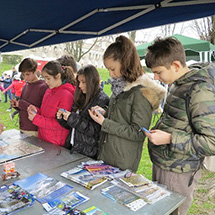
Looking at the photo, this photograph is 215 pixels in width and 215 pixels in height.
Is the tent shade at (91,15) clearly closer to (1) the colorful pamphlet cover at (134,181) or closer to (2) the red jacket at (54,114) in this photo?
(2) the red jacket at (54,114)

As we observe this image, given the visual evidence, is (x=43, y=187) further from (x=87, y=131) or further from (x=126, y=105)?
(x=126, y=105)

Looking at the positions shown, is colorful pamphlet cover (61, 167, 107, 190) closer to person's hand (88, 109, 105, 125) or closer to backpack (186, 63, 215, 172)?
person's hand (88, 109, 105, 125)

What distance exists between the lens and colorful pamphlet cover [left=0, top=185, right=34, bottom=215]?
108cm

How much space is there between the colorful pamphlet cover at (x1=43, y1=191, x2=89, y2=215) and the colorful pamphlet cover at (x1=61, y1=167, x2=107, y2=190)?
95mm

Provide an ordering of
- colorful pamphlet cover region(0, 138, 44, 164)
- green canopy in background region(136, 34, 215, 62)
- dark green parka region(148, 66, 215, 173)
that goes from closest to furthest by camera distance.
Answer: dark green parka region(148, 66, 215, 173) → colorful pamphlet cover region(0, 138, 44, 164) → green canopy in background region(136, 34, 215, 62)

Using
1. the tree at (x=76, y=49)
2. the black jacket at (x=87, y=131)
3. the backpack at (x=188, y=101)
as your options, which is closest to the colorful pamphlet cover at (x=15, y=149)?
the black jacket at (x=87, y=131)

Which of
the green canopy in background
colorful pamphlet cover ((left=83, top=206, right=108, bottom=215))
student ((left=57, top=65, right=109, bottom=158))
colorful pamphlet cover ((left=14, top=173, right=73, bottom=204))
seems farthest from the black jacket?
the green canopy in background

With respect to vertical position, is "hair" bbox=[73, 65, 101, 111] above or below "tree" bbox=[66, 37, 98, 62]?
→ below

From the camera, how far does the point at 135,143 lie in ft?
5.30

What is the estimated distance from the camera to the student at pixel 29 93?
8.41 ft

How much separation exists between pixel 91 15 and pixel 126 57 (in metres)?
0.66

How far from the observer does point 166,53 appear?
132cm

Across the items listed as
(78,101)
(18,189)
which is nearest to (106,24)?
(78,101)

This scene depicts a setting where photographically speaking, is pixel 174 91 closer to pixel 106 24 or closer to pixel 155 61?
pixel 155 61
